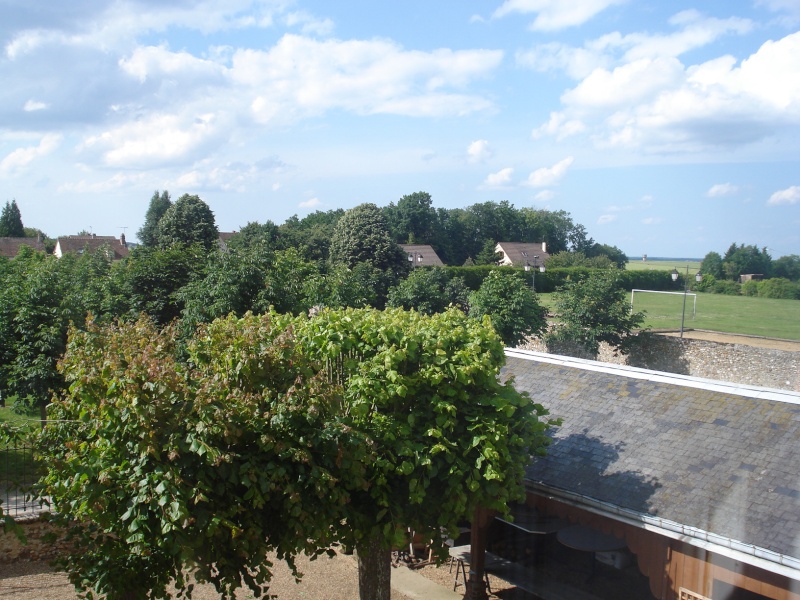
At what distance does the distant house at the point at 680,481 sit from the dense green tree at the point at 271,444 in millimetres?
1168

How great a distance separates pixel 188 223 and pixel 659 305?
3775cm

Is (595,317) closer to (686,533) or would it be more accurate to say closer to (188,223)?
(686,533)

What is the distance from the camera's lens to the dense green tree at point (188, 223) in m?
53.2

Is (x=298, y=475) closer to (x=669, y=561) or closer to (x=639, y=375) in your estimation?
(x=669, y=561)

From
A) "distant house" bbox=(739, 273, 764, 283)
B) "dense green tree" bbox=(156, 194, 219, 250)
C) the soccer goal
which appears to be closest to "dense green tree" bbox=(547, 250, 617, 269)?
the soccer goal

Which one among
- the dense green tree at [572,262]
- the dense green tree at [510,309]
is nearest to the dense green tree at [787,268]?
the dense green tree at [572,262]

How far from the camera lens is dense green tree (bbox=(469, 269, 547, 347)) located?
27672 millimetres

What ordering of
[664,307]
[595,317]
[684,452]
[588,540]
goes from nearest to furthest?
[684,452] → [588,540] → [595,317] → [664,307]

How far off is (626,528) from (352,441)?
4134 millimetres

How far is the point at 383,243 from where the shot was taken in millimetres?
52594

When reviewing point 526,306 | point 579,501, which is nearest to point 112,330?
point 579,501

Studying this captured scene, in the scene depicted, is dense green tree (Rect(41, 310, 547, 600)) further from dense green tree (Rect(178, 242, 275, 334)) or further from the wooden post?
dense green tree (Rect(178, 242, 275, 334))

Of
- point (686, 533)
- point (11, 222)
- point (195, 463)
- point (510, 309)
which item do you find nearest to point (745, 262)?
point (510, 309)

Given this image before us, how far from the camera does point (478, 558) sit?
1126 cm
